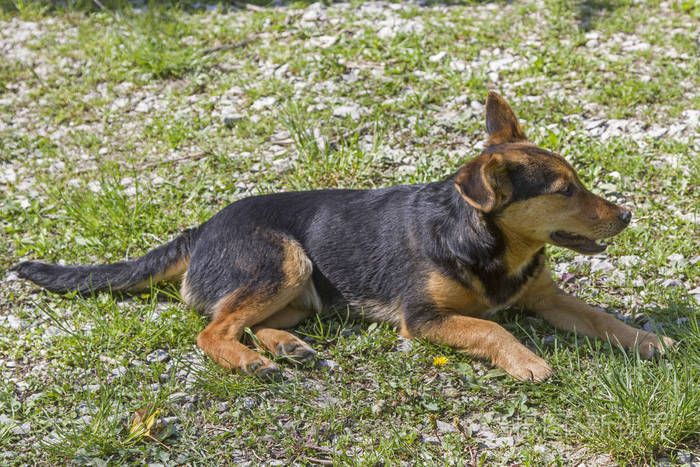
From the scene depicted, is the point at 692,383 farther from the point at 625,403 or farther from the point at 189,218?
the point at 189,218

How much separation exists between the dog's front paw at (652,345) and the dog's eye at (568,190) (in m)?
0.96

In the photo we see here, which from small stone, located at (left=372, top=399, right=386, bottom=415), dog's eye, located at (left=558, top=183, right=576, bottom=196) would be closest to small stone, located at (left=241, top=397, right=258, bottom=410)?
small stone, located at (left=372, top=399, right=386, bottom=415)

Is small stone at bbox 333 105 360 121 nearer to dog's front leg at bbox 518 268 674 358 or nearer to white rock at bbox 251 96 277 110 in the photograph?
white rock at bbox 251 96 277 110

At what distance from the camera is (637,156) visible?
5.85 m

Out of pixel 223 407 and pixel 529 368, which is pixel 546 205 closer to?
pixel 529 368

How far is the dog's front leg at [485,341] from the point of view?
3893 mm

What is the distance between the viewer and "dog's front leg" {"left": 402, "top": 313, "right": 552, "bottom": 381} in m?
3.89

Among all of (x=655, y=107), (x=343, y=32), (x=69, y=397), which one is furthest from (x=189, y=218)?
(x=655, y=107)

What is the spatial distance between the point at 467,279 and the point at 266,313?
132cm

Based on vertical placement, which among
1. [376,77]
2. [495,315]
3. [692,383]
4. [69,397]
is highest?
[376,77]

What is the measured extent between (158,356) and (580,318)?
2.71 meters

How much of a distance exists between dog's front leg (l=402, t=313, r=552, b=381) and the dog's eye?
884mm

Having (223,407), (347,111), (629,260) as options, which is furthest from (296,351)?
(347,111)

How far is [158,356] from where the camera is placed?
4449mm
